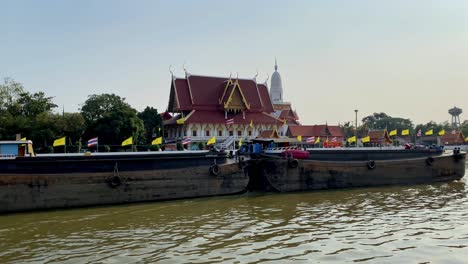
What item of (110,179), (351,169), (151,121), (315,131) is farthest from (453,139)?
(110,179)

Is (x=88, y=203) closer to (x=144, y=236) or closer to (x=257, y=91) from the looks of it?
(x=144, y=236)

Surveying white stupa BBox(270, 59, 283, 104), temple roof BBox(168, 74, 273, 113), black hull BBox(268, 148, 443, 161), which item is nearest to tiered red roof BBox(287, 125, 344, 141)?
temple roof BBox(168, 74, 273, 113)

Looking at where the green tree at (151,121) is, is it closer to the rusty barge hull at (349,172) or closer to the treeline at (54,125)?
the treeline at (54,125)

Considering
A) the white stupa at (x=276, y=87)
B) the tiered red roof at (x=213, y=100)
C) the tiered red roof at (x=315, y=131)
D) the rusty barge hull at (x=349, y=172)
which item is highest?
the white stupa at (x=276, y=87)

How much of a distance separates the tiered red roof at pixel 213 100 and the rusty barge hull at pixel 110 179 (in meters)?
24.5

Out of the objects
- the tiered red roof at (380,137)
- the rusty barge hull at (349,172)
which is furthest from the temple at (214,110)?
the rusty barge hull at (349,172)

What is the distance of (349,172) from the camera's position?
24.0 meters

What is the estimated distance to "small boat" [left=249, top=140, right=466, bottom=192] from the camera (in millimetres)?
22203

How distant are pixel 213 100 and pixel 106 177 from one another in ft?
99.3

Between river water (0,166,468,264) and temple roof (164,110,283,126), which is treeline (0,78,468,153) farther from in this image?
river water (0,166,468,264)

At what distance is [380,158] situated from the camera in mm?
25828

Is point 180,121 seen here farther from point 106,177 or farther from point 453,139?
point 453,139

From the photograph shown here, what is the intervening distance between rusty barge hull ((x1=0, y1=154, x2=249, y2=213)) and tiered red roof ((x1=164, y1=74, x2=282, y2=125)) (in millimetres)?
24531

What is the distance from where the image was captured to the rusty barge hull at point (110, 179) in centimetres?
1716
